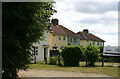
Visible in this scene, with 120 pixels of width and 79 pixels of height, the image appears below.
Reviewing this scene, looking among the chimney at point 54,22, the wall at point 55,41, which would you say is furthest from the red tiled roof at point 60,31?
the wall at point 55,41

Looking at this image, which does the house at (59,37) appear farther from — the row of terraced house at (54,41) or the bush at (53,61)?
the bush at (53,61)

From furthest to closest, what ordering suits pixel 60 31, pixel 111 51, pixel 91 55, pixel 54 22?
1. pixel 54 22
2. pixel 60 31
3. pixel 111 51
4. pixel 91 55

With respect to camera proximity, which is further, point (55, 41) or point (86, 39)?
point (86, 39)

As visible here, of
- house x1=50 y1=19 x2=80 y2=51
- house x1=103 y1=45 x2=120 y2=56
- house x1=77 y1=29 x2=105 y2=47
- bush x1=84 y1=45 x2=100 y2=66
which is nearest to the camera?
bush x1=84 y1=45 x2=100 y2=66

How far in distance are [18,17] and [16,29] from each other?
0.37 meters

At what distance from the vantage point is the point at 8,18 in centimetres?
440

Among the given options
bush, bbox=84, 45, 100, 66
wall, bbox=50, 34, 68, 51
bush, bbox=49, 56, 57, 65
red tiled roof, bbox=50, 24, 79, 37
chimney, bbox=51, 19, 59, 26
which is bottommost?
bush, bbox=49, 56, 57, 65

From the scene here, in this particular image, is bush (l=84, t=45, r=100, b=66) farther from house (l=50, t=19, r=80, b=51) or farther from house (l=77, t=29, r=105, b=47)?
house (l=77, t=29, r=105, b=47)

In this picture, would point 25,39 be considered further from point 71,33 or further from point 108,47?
point 71,33

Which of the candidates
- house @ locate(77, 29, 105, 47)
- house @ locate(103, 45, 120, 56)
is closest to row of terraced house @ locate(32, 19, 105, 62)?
house @ locate(77, 29, 105, 47)

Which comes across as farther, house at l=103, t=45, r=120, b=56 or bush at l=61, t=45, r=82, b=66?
house at l=103, t=45, r=120, b=56

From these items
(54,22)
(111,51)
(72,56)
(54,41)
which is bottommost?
(72,56)

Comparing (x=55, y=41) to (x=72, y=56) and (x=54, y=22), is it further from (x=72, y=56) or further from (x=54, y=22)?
(x=72, y=56)

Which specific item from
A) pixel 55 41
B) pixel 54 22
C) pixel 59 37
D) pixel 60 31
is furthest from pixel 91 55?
pixel 54 22
